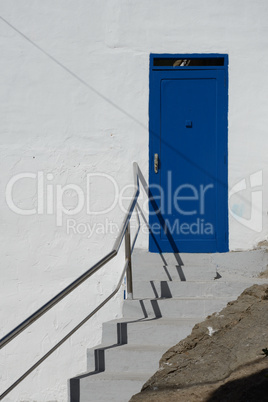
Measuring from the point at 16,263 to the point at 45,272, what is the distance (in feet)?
1.10

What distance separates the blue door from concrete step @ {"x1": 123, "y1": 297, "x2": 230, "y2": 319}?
119cm

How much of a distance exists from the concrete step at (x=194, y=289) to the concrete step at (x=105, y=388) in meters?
1.17

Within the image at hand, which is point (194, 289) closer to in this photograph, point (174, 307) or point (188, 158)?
point (174, 307)

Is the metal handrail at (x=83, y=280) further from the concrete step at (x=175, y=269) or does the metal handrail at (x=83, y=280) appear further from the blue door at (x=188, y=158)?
the blue door at (x=188, y=158)

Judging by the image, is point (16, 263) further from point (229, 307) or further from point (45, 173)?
point (229, 307)

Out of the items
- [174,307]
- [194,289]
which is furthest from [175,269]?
[174,307]

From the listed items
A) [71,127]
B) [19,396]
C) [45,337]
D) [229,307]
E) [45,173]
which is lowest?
[19,396]

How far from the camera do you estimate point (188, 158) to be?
6383 mm

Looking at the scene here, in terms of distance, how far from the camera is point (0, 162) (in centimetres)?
641

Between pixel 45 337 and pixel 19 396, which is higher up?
pixel 45 337

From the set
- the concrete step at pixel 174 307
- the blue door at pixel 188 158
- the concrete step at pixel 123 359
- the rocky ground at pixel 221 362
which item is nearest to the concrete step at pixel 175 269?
the blue door at pixel 188 158

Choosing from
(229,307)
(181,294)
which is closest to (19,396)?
(181,294)

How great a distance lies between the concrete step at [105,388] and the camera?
4.29 metres

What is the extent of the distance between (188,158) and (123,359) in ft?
8.52
